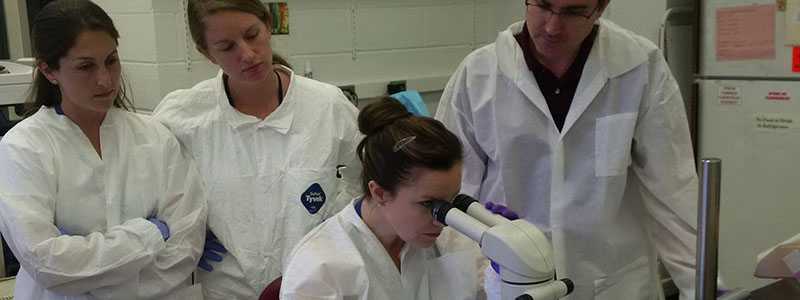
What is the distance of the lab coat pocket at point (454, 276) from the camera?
1.55 meters

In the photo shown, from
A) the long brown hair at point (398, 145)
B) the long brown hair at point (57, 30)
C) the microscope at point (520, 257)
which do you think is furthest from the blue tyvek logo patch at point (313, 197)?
the microscope at point (520, 257)

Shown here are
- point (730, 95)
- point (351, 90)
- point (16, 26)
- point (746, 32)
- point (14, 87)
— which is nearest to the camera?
point (14, 87)

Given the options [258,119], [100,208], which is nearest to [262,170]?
[258,119]

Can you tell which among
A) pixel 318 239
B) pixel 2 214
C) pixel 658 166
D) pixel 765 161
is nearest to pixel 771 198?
pixel 765 161

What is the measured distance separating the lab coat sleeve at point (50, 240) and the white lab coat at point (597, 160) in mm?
727

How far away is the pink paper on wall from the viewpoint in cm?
281

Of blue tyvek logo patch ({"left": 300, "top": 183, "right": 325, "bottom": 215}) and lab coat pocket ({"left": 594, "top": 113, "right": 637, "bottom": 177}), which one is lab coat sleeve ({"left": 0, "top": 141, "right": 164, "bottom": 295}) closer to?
blue tyvek logo patch ({"left": 300, "top": 183, "right": 325, "bottom": 215})

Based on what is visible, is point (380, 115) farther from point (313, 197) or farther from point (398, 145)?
point (313, 197)

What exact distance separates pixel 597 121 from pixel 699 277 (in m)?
0.66

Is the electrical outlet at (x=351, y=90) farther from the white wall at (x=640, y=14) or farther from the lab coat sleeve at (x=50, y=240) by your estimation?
the lab coat sleeve at (x=50, y=240)

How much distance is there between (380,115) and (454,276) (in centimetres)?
36

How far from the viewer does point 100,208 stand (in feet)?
5.47

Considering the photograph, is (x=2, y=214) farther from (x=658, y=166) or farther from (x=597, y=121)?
(x=658, y=166)

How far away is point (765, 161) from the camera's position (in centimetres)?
292
